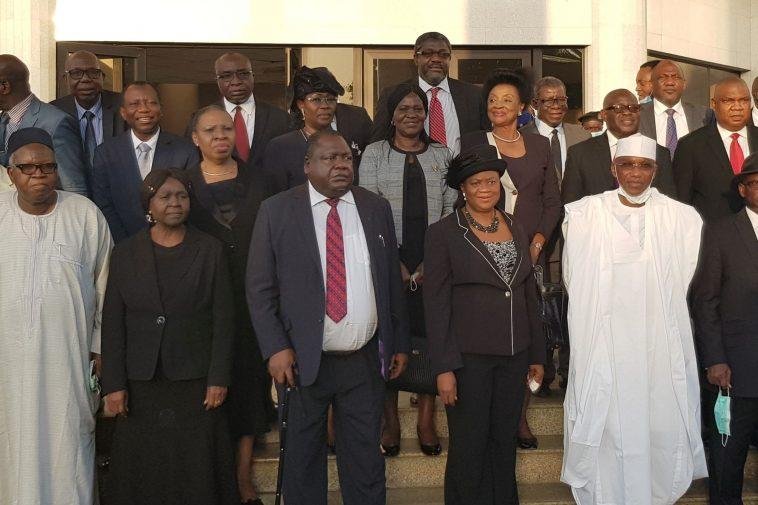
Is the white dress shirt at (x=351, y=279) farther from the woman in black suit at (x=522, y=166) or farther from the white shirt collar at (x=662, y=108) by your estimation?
the white shirt collar at (x=662, y=108)

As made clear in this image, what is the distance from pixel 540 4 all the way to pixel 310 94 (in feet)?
19.2

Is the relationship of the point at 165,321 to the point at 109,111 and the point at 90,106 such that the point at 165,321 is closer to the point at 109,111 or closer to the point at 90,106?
the point at 109,111

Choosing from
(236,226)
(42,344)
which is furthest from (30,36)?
(42,344)

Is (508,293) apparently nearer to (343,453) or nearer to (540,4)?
(343,453)

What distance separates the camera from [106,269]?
4.93 metres

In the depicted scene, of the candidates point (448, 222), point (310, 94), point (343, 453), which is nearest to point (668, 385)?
point (448, 222)

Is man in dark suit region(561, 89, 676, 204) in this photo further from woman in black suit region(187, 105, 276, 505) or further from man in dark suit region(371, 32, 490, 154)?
woman in black suit region(187, 105, 276, 505)

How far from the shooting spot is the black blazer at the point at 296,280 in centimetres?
437

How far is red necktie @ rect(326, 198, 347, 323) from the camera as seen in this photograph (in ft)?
14.5

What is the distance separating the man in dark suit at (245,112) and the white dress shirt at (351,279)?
165cm

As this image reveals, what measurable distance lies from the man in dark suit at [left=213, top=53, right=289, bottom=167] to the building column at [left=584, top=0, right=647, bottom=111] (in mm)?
5591

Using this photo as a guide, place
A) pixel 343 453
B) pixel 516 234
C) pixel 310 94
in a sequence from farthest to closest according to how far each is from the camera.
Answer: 1. pixel 310 94
2. pixel 516 234
3. pixel 343 453

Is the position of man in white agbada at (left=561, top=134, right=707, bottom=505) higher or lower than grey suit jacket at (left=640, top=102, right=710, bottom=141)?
lower

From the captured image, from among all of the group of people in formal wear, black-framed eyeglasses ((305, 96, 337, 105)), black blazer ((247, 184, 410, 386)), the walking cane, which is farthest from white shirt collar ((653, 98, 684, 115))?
the walking cane
